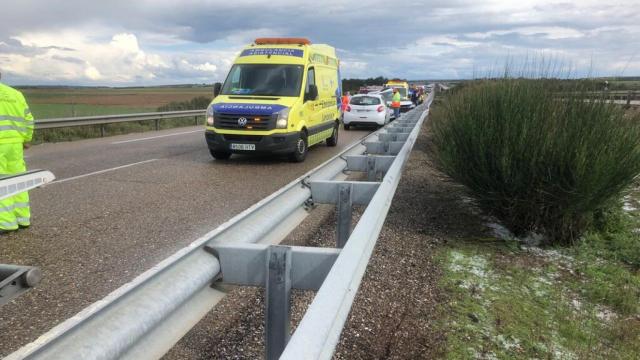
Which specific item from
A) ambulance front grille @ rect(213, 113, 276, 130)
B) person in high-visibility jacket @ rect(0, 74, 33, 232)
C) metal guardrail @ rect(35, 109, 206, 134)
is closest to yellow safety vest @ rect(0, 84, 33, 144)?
person in high-visibility jacket @ rect(0, 74, 33, 232)

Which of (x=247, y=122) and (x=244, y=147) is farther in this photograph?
(x=244, y=147)

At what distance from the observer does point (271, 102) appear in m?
10.9

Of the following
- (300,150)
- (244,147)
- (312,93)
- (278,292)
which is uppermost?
→ (312,93)

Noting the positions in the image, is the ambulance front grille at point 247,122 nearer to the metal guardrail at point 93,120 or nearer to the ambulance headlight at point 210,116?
the ambulance headlight at point 210,116

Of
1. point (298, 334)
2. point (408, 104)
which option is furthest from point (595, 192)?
point (408, 104)

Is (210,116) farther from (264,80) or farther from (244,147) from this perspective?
(264,80)

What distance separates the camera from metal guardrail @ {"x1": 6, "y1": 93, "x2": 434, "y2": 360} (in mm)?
1318

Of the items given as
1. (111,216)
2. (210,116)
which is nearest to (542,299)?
(111,216)

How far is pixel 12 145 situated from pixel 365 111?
17.1 meters

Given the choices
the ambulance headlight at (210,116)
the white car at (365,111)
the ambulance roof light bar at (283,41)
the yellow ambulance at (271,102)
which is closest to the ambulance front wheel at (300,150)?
the yellow ambulance at (271,102)

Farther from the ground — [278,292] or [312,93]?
[312,93]

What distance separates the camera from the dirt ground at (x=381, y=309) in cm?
316

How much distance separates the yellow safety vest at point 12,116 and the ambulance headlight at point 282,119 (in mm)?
5281

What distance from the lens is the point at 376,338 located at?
10.8ft
